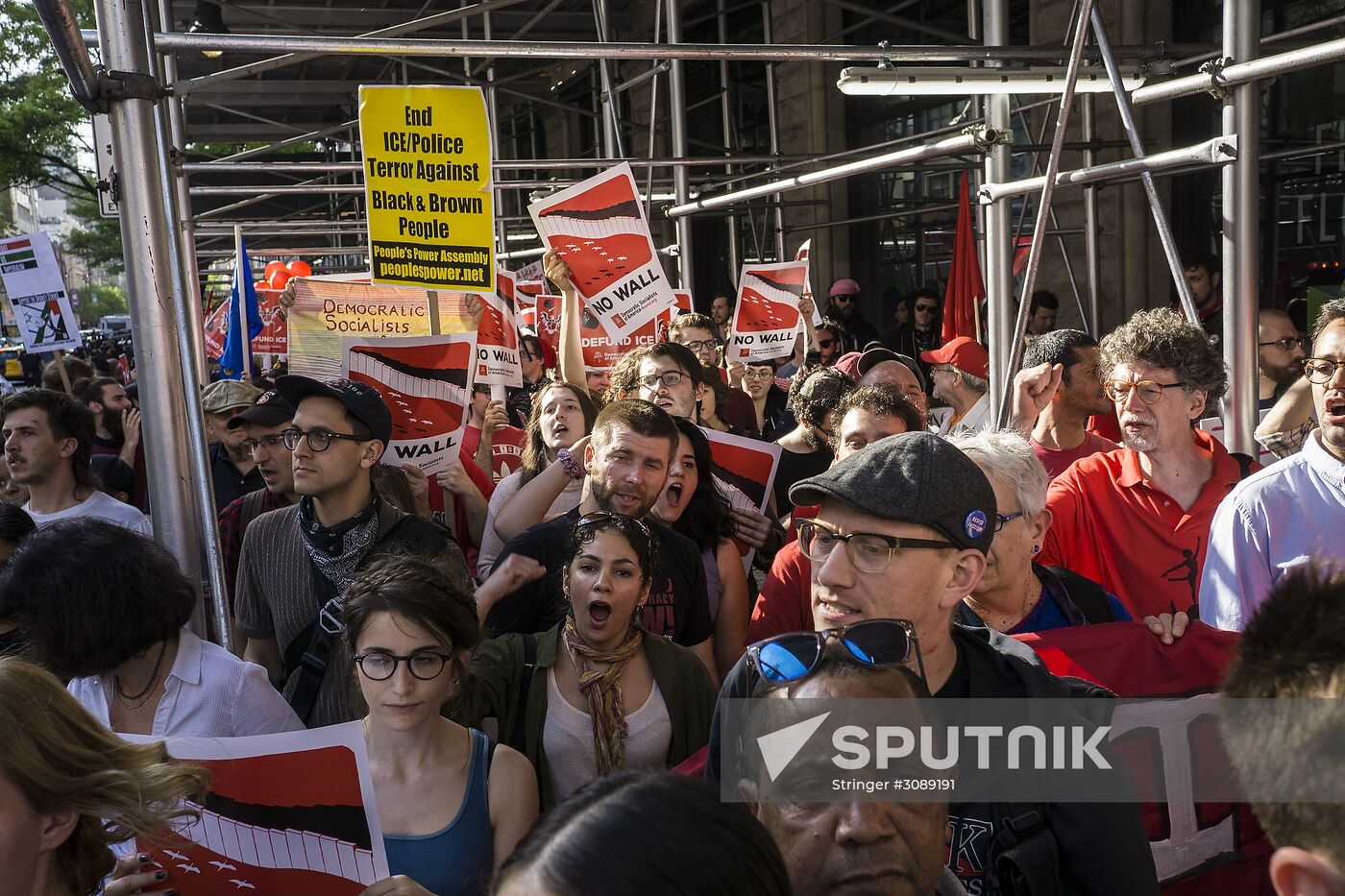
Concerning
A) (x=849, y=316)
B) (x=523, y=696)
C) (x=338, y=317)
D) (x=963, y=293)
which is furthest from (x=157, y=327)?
(x=849, y=316)

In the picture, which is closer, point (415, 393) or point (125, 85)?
point (125, 85)

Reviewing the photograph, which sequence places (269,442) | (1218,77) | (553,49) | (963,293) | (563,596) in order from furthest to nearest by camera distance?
(963,293), (553,49), (269,442), (1218,77), (563,596)

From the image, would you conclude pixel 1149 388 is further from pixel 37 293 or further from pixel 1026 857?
pixel 37 293

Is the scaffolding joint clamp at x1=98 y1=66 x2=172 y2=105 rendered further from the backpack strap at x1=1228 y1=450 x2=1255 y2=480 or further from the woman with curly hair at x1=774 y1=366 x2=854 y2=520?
the backpack strap at x1=1228 y1=450 x2=1255 y2=480

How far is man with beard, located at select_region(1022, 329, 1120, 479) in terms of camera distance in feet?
15.5

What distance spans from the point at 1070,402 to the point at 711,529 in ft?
5.11

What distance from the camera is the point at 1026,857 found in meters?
1.82

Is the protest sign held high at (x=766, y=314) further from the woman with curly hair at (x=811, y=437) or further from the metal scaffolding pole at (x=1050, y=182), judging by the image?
the metal scaffolding pole at (x=1050, y=182)

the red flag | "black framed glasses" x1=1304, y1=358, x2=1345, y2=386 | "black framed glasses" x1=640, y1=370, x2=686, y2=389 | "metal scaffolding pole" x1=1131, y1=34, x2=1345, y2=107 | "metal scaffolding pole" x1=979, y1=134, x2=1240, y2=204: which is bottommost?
"black framed glasses" x1=640, y1=370, x2=686, y2=389

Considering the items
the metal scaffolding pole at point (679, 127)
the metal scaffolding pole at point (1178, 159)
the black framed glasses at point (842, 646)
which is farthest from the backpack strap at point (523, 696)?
the metal scaffolding pole at point (679, 127)

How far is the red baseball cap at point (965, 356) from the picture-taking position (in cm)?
667

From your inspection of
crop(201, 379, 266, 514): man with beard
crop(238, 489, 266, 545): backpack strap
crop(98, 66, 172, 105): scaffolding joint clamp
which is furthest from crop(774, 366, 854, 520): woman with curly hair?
crop(98, 66, 172, 105): scaffolding joint clamp

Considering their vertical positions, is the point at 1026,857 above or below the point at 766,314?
below

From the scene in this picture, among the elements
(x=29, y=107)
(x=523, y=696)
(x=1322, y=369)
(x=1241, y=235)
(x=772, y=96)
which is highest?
(x=29, y=107)
